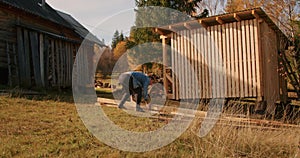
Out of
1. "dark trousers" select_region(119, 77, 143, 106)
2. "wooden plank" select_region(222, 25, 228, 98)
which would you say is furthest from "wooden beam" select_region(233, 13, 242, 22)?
"dark trousers" select_region(119, 77, 143, 106)

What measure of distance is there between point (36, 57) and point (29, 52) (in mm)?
377

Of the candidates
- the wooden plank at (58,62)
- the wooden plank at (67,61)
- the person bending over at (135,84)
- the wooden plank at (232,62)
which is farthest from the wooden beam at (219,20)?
the wooden plank at (67,61)

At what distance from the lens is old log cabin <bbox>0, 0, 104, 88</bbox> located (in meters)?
12.7

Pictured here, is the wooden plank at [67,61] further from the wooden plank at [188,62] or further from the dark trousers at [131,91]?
the dark trousers at [131,91]

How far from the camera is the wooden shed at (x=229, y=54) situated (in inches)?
355

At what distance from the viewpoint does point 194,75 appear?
10109mm

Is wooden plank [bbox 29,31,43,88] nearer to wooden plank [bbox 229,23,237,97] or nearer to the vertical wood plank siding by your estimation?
the vertical wood plank siding

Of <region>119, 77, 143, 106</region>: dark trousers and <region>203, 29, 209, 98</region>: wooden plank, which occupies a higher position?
<region>203, 29, 209, 98</region>: wooden plank

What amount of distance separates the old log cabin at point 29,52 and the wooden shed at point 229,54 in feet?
20.3

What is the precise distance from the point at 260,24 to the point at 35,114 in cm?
693

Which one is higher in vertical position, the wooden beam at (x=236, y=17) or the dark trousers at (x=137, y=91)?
the wooden beam at (x=236, y=17)

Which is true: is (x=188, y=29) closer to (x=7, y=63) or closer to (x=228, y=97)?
(x=228, y=97)

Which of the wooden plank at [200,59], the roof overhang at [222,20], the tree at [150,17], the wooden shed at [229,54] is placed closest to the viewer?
the roof overhang at [222,20]

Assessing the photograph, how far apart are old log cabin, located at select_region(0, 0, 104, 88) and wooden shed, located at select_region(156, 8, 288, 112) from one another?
244 inches
